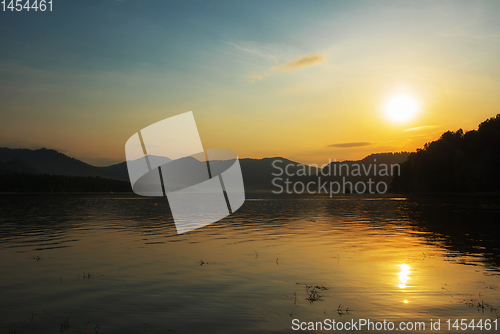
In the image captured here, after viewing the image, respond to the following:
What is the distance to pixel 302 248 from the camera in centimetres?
2605

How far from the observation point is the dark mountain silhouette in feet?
452

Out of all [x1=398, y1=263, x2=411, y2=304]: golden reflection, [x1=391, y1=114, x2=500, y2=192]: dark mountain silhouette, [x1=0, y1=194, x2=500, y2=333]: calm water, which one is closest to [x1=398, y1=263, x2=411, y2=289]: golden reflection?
[x1=398, y1=263, x2=411, y2=304]: golden reflection

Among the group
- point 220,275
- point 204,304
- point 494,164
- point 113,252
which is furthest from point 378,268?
point 494,164

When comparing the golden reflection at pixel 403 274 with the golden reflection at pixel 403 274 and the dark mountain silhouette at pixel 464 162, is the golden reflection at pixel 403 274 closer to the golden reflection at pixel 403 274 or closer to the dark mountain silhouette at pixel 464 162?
the golden reflection at pixel 403 274

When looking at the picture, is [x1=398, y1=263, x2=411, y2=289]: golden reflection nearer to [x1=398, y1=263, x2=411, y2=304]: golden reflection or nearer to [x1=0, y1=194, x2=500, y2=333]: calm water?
[x1=398, y1=263, x2=411, y2=304]: golden reflection

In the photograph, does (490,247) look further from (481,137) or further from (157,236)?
(481,137)

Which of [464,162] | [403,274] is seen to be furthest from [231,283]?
[464,162]

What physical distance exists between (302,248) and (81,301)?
17.0m

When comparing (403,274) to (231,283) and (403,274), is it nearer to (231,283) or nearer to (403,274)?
(403,274)

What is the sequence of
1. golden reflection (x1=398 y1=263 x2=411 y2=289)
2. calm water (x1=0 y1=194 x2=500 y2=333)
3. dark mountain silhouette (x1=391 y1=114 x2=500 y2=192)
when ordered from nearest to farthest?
1. calm water (x1=0 y1=194 x2=500 y2=333)
2. golden reflection (x1=398 y1=263 x2=411 y2=289)
3. dark mountain silhouette (x1=391 y1=114 x2=500 y2=192)

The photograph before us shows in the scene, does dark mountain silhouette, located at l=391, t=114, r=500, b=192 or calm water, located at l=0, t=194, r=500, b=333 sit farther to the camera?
dark mountain silhouette, located at l=391, t=114, r=500, b=192

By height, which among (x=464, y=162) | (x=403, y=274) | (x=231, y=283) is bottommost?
(x=403, y=274)

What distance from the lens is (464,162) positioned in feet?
487

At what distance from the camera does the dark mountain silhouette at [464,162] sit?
452ft
